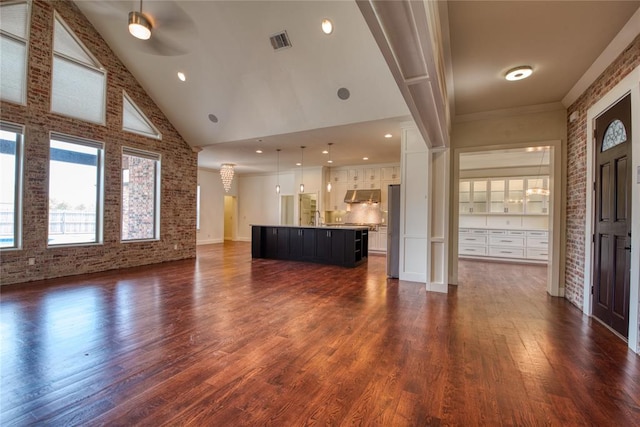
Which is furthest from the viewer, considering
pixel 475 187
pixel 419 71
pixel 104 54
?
pixel 475 187

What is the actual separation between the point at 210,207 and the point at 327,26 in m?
9.08

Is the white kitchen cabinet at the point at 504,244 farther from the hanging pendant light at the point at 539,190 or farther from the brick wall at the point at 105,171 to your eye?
the brick wall at the point at 105,171

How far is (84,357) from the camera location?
239cm

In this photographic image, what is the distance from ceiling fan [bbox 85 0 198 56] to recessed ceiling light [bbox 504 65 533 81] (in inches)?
187

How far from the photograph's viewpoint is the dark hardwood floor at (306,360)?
1.75 m

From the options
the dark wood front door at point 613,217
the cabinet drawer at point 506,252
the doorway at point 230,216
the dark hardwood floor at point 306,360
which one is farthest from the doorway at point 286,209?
the dark wood front door at point 613,217

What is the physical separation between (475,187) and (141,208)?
8.74m

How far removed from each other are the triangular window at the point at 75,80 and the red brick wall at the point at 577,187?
315 inches

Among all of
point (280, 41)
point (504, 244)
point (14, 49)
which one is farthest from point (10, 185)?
point (504, 244)

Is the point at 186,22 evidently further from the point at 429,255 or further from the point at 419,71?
the point at 429,255

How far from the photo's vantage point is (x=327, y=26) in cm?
411

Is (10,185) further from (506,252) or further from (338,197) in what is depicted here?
(506,252)

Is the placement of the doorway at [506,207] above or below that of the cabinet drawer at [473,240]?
above

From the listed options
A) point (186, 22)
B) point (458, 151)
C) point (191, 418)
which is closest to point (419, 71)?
point (191, 418)
